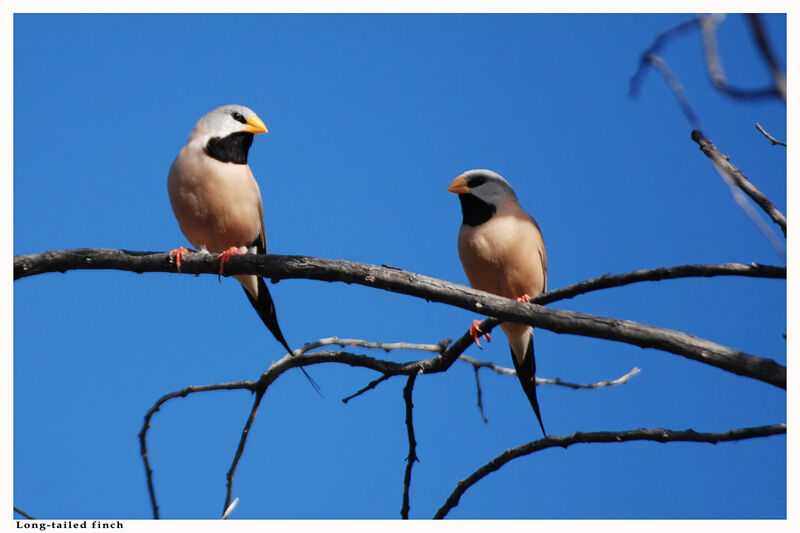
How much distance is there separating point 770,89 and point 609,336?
1.87m

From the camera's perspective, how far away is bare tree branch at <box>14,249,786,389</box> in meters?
2.57

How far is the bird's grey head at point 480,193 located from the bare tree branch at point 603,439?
1669 millimetres

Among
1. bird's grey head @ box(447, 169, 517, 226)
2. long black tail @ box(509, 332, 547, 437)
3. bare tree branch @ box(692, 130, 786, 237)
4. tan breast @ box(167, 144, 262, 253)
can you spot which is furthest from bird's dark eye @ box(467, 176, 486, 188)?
bare tree branch @ box(692, 130, 786, 237)

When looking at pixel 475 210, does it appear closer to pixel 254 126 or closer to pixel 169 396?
pixel 254 126

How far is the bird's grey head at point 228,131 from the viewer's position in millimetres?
4828

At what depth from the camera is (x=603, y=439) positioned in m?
3.16

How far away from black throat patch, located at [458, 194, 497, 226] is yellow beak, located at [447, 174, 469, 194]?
0.03 metres

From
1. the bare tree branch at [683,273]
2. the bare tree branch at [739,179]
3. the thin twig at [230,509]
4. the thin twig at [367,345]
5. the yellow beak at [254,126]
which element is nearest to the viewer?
the bare tree branch at [683,273]

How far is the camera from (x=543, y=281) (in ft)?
15.9

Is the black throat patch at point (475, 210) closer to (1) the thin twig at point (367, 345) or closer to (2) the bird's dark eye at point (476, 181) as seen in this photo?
(2) the bird's dark eye at point (476, 181)

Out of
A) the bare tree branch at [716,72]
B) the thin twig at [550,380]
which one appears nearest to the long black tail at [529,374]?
the thin twig at [550,380]
